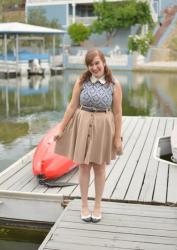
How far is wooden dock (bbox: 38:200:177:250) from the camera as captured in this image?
3859 mm

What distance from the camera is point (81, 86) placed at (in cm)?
396

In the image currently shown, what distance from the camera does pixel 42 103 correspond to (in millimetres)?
15398

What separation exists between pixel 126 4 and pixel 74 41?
4155mm

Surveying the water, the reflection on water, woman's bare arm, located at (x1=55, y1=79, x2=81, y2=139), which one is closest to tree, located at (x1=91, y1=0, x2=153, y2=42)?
the reflection on water

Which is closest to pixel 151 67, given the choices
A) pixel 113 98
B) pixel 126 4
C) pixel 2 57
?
pixel 126 4

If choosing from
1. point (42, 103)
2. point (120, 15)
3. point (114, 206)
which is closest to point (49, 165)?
point (114, 206)

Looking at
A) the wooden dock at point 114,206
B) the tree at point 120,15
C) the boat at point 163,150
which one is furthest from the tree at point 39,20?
the wooden dock at point 114,206

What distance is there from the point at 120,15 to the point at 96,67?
91.4ft

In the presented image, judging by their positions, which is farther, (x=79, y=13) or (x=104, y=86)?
(x=79, y=13)

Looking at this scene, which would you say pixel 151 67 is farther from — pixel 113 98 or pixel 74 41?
pixel 113 98

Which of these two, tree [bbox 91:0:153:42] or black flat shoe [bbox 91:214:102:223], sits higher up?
tree [bbox 91:0:153:42]

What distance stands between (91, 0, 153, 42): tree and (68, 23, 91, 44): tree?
1.69ft

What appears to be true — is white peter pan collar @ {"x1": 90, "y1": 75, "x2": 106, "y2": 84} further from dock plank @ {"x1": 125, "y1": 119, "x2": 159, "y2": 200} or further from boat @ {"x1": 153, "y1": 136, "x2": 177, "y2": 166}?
boat @ {"x1": 153, "y1": 136, "x2": 177, "y2": 166}

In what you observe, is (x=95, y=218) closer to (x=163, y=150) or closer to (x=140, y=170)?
(x=140, y=170)
